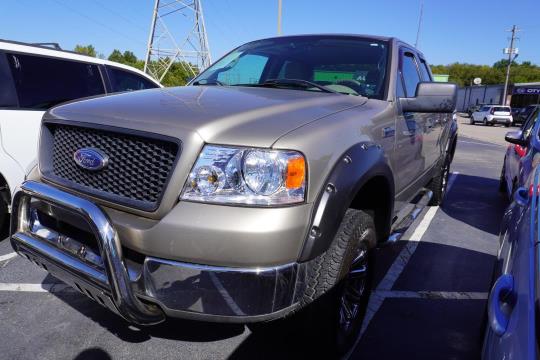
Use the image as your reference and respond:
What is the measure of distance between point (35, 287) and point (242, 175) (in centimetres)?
240

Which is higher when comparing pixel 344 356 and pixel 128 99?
pixel 128 99

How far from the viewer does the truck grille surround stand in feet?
6.10

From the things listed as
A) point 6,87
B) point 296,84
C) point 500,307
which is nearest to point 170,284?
point 500,307

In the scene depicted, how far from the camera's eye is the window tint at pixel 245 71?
3.41 m

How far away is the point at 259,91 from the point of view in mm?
2715

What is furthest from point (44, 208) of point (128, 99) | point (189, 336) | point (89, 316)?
point (189, 336)

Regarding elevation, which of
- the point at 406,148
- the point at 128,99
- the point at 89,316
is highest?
the point at 128,99

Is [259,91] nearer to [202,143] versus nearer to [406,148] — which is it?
[202,143]

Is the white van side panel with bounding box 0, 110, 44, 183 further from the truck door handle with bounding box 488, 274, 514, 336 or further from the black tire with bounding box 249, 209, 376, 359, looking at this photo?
the truck door handle with bounding box 488, 274, 514, 336

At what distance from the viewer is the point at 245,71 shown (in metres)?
3.55

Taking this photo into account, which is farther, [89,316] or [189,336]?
[89,316]

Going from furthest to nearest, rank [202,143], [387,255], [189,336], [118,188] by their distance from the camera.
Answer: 1. [387,255]
2. [189,336]
3. [118,188]
4. [202,143]

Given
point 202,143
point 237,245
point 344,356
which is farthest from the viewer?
point 344,356

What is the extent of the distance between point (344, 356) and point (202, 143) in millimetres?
1569
